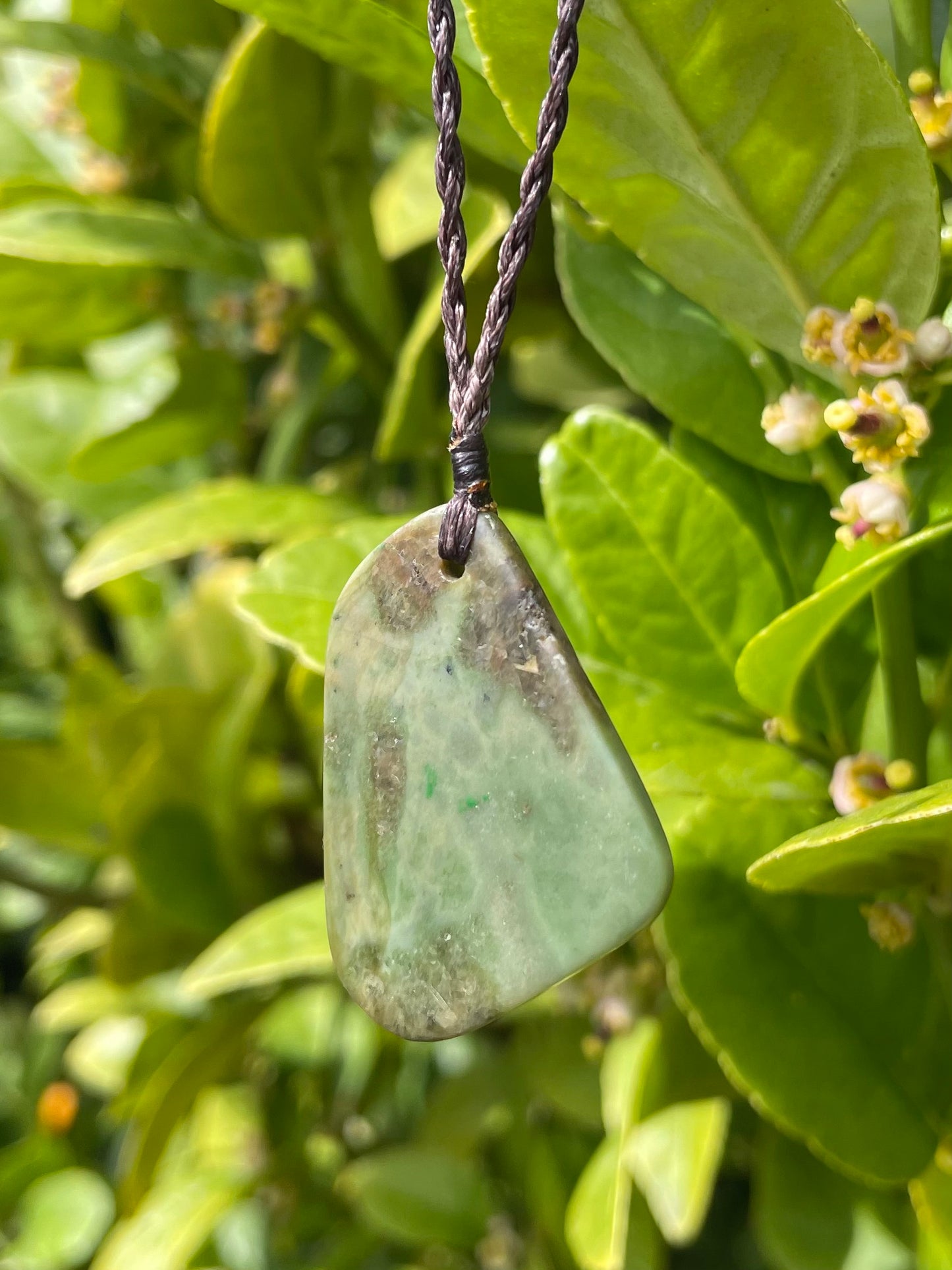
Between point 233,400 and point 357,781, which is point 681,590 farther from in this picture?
point 233,400

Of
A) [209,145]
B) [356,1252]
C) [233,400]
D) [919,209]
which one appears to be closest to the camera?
[919,209]

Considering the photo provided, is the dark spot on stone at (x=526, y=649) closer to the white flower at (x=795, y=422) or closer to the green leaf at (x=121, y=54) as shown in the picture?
the white flower at (x=795, y=422)

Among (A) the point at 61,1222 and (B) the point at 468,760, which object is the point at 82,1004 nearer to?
(A) the point at 61,1222

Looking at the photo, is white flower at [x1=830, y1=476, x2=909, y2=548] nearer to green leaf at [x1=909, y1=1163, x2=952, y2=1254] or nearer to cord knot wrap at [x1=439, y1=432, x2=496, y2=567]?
cord knot wrap at [x1=439, y1=432, x2=496, y2=567]

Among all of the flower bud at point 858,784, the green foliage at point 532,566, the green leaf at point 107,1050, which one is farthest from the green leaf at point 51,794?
the flower bud at point 858,784

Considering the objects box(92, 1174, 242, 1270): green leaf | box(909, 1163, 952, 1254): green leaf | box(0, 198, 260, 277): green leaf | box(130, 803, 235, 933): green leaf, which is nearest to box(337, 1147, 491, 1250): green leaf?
box(92, 1174, 242, 1270): green leaf

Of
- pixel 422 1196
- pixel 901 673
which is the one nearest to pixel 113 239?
pixel 901 673

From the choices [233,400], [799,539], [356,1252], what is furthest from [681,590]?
[356,1252]
